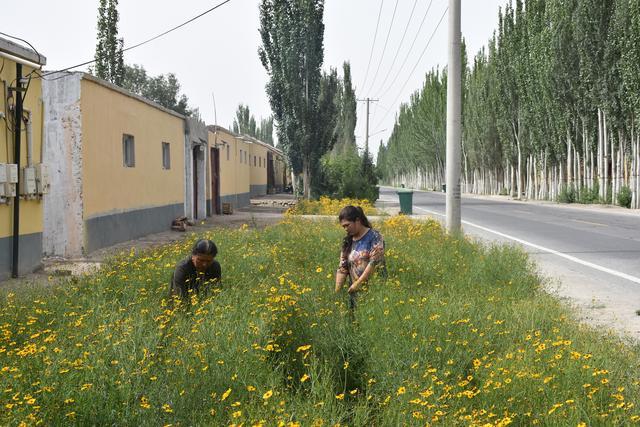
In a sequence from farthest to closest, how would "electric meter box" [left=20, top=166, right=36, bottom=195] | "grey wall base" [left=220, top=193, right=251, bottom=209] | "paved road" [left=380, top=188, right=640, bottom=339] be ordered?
"grey wall base" [left=220, top=193, right=251, bottom=209] → "electric meter box" [left=20, top=166, right=36, bottom=195] → "paved road" [left=380, top=188, right=640, bottom=339]

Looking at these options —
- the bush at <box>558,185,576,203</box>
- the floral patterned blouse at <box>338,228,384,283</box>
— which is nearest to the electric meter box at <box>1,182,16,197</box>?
the floral patterned blouse at <box>338,228,384,283</box>

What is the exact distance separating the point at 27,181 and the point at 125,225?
552 cm

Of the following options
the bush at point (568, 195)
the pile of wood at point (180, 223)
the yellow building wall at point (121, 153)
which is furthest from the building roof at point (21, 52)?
the bush at point (568, 195)

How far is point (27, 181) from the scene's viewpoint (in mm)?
12273

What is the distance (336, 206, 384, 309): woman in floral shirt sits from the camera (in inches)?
271

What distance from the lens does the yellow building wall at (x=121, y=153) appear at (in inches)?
597

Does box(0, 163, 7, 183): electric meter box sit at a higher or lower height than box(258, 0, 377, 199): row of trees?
lower

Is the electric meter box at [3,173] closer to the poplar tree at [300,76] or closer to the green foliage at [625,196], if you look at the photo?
the poplar tree at [300,76]

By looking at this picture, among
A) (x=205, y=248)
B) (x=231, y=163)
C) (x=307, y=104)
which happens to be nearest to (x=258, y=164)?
(x=231, y=163)

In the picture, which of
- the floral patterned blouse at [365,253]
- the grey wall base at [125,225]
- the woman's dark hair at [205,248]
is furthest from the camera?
the grey wall base at [125,225]

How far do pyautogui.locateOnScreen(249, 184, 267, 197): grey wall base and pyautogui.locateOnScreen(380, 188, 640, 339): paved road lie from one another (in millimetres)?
23667

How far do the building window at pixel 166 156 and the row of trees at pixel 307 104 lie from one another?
12368 millimetres

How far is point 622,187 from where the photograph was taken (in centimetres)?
3195

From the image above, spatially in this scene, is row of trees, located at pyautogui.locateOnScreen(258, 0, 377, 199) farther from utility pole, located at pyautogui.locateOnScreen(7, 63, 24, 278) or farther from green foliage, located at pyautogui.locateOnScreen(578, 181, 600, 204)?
utility pole, located at pyautogui.locateOnScreen(7, 63, 24, 278)
